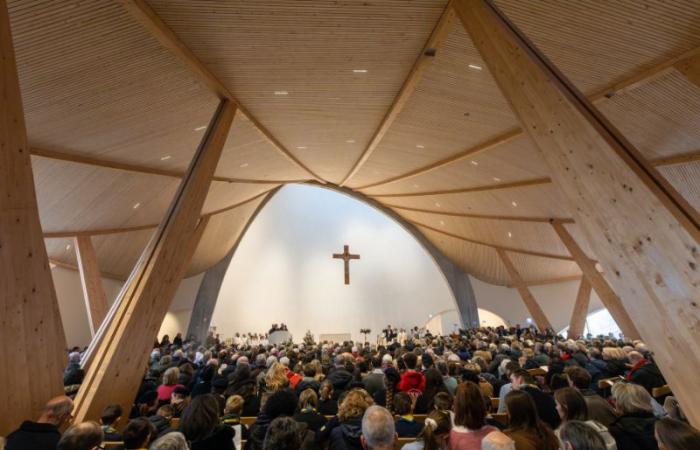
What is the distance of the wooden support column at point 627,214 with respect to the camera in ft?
7.68

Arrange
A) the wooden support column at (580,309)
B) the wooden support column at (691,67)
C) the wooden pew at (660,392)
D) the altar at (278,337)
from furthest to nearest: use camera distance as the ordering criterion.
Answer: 1. the altar at (278,337)
2. the wooden support column at (580,309)
3. the wooden support column at (691,67)
4. the wooden pew at (660,392)

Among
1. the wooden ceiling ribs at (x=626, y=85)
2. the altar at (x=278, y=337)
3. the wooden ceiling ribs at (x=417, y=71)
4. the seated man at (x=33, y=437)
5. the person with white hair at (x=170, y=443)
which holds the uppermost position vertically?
the wooden ceiling ribs at (x=417, y=71)

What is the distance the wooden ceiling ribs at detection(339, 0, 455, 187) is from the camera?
5.24 meters

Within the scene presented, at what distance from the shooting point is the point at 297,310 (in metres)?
23.0

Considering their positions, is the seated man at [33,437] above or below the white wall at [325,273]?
below

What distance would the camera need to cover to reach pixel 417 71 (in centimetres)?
649

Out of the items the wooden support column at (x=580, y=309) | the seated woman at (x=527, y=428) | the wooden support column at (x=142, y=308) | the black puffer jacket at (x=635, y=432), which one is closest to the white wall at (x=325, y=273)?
the wooden support column at (x=580, y=309)

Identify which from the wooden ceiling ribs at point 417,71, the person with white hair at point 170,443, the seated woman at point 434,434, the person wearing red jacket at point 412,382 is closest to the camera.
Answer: the person with white hair at point 170,443

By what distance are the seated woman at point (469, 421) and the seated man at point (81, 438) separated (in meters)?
2.16

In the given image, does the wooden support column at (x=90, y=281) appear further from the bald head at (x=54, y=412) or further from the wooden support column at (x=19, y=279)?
the bald head at (x=54, y=412)

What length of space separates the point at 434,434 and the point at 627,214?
208cm

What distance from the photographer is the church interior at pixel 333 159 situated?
264 cm

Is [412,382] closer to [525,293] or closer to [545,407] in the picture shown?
[545,407]

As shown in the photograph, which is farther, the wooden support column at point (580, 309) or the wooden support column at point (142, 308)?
the wooden support column at point (580, 309)
